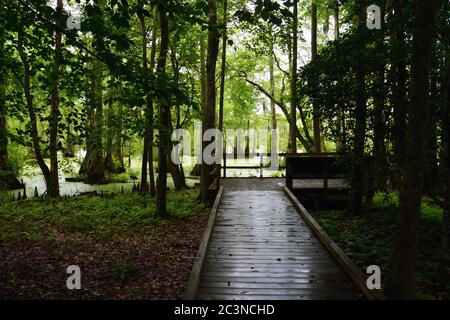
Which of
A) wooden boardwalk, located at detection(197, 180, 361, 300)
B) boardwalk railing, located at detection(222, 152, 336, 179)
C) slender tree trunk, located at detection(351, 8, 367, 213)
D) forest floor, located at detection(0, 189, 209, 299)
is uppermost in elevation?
Result: slender tree trunk, located at detection(351, 8, 367, 213)

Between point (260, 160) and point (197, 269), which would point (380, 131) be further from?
point (260, 160)

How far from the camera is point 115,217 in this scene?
1290cm

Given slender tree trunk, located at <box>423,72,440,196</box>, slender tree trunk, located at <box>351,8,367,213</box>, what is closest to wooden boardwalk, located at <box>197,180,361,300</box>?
slender tree trunk, located at <box>351,8,367,213</box>

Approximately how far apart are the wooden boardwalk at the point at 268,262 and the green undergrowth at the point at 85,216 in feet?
11.4

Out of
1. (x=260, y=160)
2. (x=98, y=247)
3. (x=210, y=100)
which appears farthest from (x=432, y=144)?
(x=260, y=160)

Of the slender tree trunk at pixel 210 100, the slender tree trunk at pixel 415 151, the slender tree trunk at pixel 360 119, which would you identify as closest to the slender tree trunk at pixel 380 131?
the slender tree trunk at pixel 360 119

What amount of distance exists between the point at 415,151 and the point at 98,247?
8.01m

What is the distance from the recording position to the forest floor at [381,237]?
6.42 m

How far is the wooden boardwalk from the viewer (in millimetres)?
5156

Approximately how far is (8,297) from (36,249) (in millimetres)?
3172

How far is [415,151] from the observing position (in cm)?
407

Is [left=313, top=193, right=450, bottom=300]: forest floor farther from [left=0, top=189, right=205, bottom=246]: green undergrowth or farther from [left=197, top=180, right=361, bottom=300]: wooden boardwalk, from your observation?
[left=0, top=189, right=205, bottom=246]: green undergrowth
